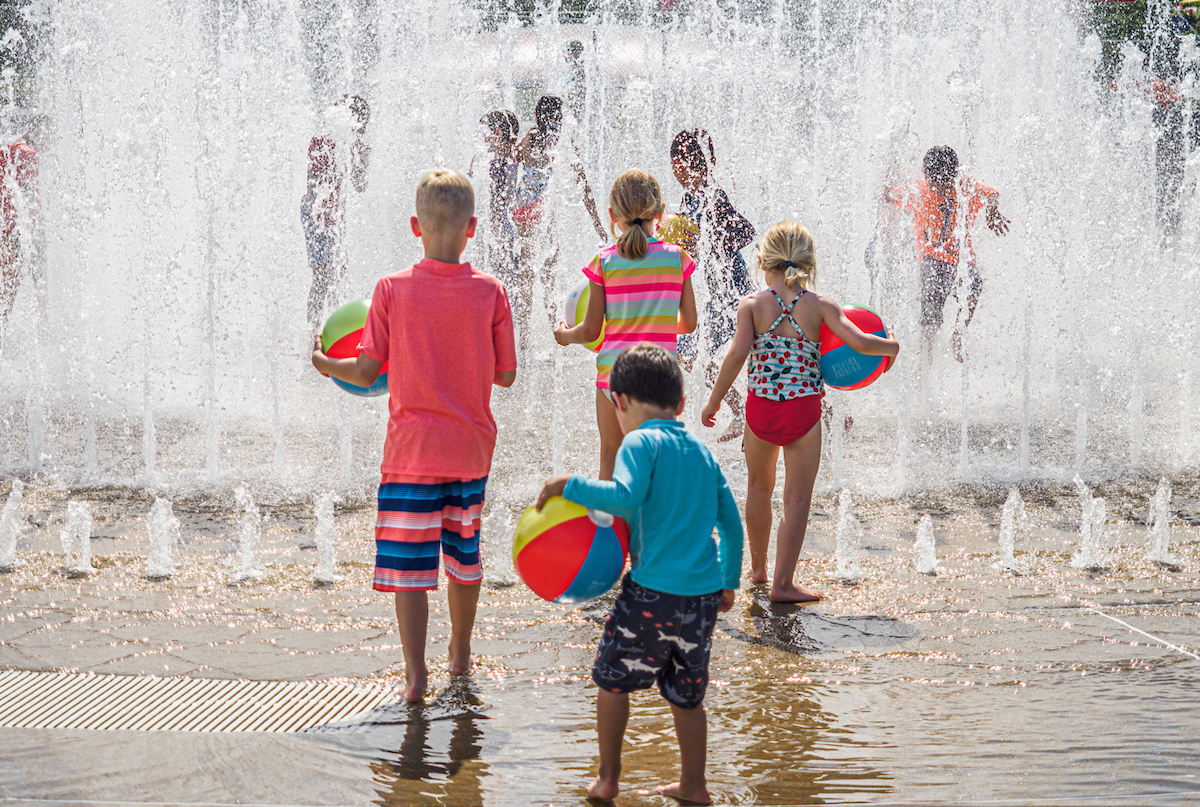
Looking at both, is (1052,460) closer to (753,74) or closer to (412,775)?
(412,775)

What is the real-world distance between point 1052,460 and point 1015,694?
4.59 metres

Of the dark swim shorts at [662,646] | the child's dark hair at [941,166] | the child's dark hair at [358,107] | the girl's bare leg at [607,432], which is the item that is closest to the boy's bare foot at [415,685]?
the dark swim shorts at [662,646]

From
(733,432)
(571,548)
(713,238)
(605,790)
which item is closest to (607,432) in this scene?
(571,548)

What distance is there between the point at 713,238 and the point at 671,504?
371 cm

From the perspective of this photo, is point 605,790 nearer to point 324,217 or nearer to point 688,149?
point 688,149

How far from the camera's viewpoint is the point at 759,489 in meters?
4.31

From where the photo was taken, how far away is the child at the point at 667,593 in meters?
2.47

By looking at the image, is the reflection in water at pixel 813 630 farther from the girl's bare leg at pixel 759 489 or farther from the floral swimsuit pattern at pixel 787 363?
the floral swimsuit pattern at pixel 787 363

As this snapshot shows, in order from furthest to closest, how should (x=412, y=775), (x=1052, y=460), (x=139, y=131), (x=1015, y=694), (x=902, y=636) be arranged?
(x=139, y=131) → (x=1052, y=460) → (x=902, y=636) → (x=1015, y=694) → (x=412, y=775)

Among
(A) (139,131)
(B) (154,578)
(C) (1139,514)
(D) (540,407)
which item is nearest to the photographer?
(B) (154,578)

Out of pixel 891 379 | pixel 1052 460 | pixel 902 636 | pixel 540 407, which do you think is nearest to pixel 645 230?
pixel 902 636

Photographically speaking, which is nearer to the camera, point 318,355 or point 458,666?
point 318,355

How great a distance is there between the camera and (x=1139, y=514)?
5895 millimetres

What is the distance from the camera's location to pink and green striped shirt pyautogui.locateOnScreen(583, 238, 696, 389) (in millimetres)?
3924
